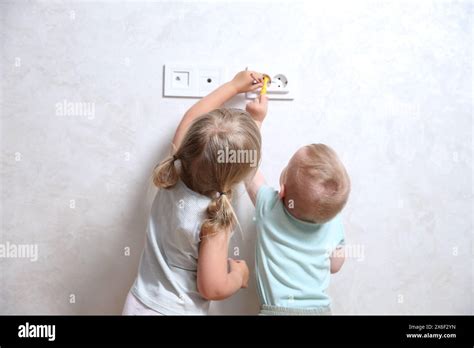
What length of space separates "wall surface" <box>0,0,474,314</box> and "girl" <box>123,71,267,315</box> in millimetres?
193

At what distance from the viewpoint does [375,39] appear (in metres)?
1.29

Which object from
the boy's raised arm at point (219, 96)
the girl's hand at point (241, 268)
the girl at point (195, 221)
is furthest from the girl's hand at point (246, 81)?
the girl's hand at point (241, 268)

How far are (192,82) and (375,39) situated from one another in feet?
1.56

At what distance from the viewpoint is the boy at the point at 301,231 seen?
3.46ft

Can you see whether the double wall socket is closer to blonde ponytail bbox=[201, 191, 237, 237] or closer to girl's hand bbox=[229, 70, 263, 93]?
girl's hand bbox=[229, 70, 263, 93]

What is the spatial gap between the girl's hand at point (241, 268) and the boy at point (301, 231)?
30mm

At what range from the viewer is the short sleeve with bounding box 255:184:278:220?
115cm

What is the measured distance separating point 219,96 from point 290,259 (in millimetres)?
405

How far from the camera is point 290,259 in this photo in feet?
3.64

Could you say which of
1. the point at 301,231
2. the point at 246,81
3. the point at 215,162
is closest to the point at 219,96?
the point at 246,81

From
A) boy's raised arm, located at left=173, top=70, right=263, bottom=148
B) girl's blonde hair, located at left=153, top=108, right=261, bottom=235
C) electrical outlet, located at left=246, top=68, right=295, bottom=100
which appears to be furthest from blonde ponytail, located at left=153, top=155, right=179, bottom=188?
electrical outlet, located at left=246, top=68, right=295, bottom=100
